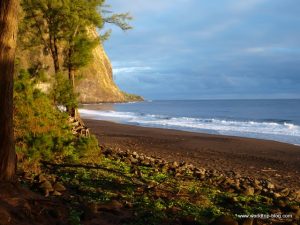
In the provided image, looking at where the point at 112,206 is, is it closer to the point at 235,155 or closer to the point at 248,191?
the point at 248,191

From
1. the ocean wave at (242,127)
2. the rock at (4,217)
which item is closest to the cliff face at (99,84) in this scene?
the ocean wave at (242,127)

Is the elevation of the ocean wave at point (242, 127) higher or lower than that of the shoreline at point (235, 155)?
higher

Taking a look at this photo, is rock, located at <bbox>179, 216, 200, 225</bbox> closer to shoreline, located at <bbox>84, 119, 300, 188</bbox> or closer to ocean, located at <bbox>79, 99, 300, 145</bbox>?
shoreline, located at <bbox>84, 119, 300, 188</bbox>

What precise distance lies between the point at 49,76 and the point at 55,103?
1.31 m

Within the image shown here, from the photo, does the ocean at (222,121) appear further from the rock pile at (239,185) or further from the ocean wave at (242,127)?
the rock pile at (239,185)

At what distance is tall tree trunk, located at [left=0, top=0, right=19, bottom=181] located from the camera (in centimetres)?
670

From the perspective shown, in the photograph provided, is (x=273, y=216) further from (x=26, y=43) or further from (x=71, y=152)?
(x=26, y=43)

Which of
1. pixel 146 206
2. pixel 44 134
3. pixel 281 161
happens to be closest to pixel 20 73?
pixel 44 134

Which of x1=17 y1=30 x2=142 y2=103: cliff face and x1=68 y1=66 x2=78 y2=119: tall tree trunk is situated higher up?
x1=17 y1=30 x2=142 y2=103: cliff face

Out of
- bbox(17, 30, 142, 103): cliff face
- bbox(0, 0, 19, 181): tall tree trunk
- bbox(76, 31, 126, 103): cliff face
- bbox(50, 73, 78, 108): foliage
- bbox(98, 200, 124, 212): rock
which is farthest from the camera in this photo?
bbox(76, 31, 126, 103): cliff face

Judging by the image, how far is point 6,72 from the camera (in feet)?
22.1

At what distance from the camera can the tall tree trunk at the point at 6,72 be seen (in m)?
6.70

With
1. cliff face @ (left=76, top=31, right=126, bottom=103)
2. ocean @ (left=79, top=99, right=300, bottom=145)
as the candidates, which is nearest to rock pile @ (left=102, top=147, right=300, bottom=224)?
ocean @ (left=79, top=99, right=300, bottom=145)

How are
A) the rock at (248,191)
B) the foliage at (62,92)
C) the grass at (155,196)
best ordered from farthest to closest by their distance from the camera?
the foliage at (62,92)
the rock at (248,191)
the grass at (155,196)
